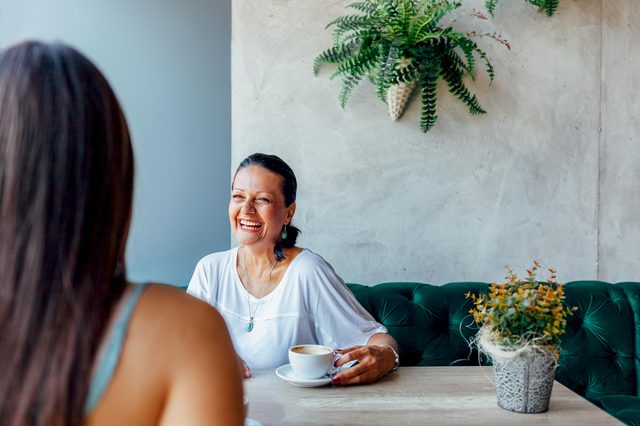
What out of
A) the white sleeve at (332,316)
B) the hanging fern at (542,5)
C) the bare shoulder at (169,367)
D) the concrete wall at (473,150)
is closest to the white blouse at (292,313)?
the white sleeve at (332,316)

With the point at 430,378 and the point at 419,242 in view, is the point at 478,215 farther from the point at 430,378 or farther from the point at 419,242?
the point at 430,378

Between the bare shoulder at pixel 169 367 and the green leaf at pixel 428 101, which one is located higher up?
the green leaf at pixel 428 101

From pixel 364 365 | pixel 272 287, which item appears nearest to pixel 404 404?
pixel 364 365

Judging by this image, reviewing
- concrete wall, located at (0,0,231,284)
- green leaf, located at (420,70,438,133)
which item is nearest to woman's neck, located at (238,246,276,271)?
green leaf, located at (420,70,438,133)

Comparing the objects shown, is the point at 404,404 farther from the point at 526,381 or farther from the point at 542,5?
the point at 542,5

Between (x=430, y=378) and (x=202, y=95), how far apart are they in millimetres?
2447

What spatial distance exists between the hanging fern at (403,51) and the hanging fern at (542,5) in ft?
0.07

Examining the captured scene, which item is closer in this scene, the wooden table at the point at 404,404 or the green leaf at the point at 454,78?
the wooden table at the point at 404,404

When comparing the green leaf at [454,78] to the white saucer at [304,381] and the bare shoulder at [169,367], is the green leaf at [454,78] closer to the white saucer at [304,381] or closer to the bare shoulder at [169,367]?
the white saucer at [304,381]

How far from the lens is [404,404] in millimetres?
1362

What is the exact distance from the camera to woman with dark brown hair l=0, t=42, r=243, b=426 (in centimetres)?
58

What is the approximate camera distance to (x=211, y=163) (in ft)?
11.8

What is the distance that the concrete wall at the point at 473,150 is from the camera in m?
2.66

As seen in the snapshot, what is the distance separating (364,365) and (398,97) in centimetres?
138
